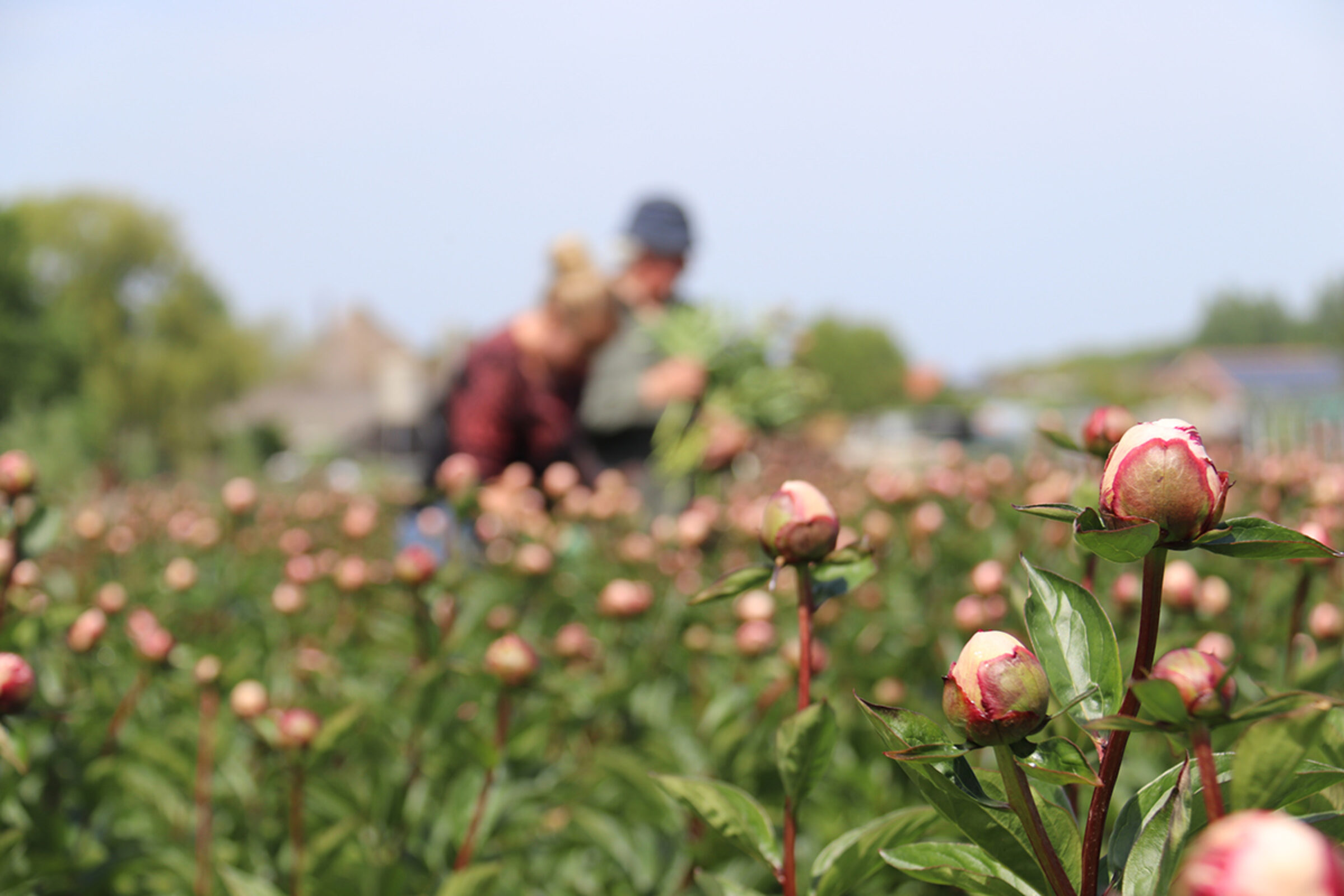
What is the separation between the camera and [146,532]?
13.1ft

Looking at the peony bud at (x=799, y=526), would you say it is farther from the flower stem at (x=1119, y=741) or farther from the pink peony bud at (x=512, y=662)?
the pink peony bud at (x=512, y=662)

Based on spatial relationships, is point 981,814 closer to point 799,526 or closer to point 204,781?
point 799,526

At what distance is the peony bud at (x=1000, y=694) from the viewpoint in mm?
568

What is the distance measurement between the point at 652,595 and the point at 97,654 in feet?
3.46

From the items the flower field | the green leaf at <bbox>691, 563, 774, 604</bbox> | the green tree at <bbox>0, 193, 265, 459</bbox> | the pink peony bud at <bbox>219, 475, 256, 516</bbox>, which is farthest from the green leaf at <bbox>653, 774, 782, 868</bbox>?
the green tree at <bbox>0, 193, 265, 459</bbox>

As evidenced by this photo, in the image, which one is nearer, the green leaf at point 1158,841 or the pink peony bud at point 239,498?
the green leaf at point 1158,841

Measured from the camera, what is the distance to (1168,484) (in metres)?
0.56

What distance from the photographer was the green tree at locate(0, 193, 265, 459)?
1571 inches

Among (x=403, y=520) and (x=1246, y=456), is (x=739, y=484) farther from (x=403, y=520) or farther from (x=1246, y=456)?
(x=1246, y=456)

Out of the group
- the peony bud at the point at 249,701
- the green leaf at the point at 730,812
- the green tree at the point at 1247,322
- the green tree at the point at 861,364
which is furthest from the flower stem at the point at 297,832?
the green tree at the point at 1247,322

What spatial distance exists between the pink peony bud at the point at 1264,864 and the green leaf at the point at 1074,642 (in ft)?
0.82

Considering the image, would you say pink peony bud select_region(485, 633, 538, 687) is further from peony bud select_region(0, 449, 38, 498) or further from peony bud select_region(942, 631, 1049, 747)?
peony bud select_region(942, 631, 1049, 747)

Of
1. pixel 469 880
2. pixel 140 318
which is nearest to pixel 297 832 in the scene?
pixel 469 880

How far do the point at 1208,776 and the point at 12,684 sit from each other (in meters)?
0.99
